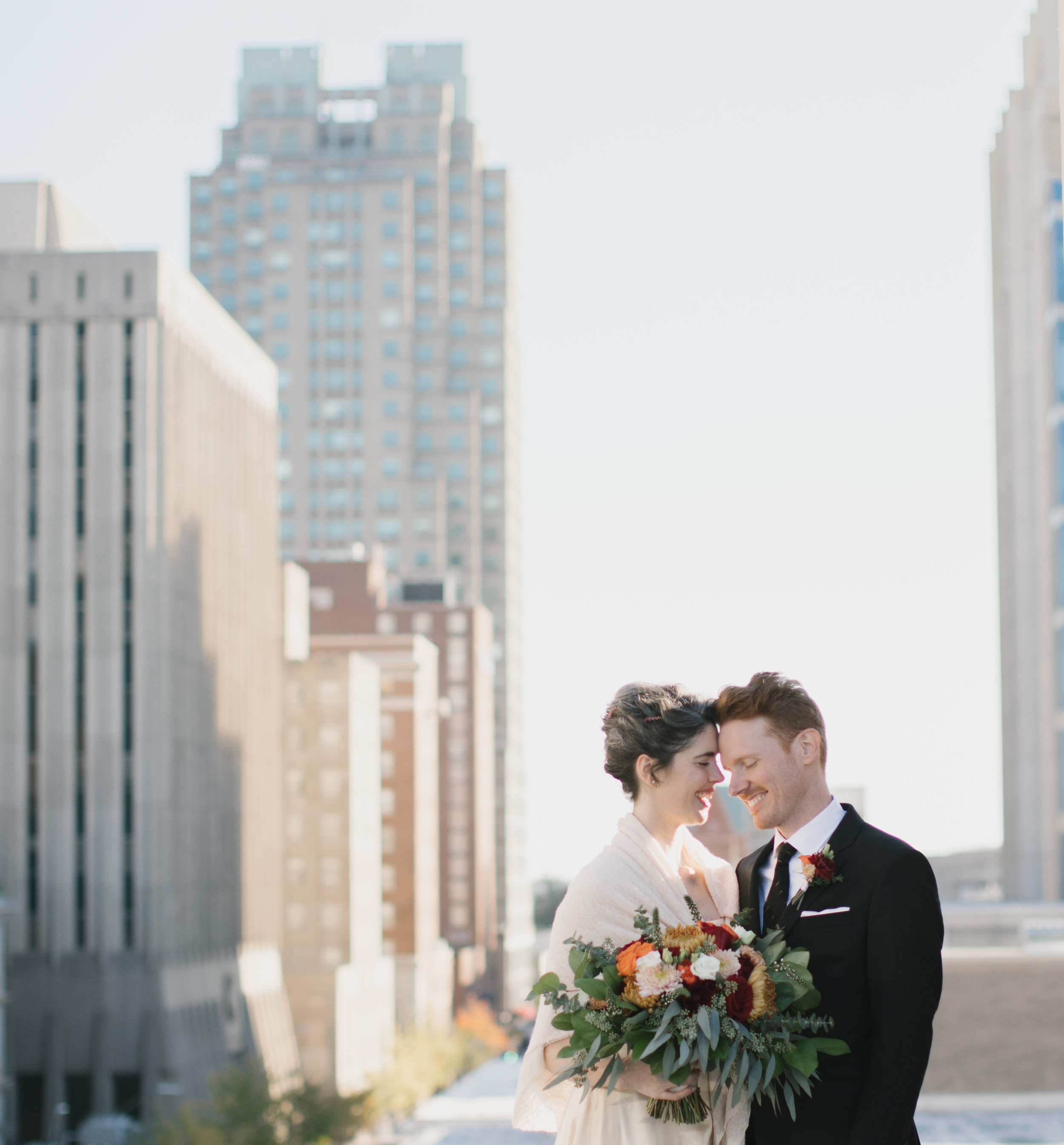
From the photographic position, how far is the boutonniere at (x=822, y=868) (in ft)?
18.6

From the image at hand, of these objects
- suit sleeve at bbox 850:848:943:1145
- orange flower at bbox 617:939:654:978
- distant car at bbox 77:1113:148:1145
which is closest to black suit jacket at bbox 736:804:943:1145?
suit sleeve at bbox 850:848:943:1145

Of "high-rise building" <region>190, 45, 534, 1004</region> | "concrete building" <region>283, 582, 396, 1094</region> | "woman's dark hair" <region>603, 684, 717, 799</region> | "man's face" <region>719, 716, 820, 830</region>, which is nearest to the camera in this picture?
"man's face" <region>719, 716, 820, 830</region>

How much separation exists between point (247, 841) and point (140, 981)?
679 inches

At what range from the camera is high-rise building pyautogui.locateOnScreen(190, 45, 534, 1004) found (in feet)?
479

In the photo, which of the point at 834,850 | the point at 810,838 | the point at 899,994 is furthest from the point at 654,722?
the point at 899,994

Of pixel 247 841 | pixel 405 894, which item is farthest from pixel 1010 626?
pixel 405 894

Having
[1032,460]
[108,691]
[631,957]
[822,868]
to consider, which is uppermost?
[1032,460]

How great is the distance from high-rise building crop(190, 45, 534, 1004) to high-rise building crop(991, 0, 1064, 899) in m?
92.6

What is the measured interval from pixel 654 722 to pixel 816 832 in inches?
28.8

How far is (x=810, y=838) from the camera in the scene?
581cm

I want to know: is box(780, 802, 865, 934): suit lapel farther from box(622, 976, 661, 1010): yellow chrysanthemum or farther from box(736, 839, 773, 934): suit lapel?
box(622, 976, 661, 1010): yellow chrysanthemum

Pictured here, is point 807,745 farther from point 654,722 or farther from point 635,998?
point 635,998

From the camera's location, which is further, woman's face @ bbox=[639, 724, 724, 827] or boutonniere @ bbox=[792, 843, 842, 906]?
woman's face @ bbox=[639, 724, 724, 827]

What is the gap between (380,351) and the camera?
147250mm
